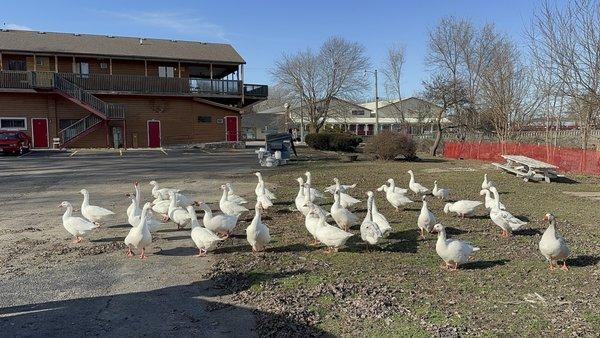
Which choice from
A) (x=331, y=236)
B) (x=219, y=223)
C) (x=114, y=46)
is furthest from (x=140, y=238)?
(x=114, y=46)

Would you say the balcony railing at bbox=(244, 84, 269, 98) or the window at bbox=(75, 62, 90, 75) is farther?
the balcony railing at bbox=(244, 84, 269, 98)

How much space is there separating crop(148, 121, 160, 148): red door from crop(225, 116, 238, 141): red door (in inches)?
247

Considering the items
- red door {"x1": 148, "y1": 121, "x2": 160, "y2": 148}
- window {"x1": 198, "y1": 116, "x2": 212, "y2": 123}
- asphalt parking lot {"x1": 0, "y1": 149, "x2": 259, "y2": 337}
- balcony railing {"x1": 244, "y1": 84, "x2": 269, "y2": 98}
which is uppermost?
balcony railing {"x1": 244, "y1": 84, "x2": 269, "y2": 98}

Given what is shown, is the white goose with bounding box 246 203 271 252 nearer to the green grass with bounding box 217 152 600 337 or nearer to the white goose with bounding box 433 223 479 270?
the green grass with bounding box 217 152 600 337

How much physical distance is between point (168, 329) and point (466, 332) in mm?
3110

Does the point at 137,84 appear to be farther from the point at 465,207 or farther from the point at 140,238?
the point at 465,207

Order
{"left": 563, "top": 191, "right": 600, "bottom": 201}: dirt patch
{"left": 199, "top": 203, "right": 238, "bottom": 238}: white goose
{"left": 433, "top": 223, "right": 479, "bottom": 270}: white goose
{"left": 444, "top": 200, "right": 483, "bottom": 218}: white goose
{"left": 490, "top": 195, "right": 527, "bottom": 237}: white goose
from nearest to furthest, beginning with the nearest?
{"left": 433, "top": 223, "right": 479, "bottom": 270}: white goose → {"left": 490, "top": 195, "right": 527, "bottom": 237}: white goose → {"left": 199, "top": 203, "right": 238, "bottom": 238}: white goose → {"left": 444, "top": 200, "right": 483, "bottom": 218}: white goose → {"left": 563, "top": 191, "right": 600, "bottom": 201}: dirt patch

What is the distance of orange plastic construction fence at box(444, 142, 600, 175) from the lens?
20.7 m

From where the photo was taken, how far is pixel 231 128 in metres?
43.8

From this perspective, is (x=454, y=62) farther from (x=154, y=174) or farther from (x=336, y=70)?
(x=154, y=174)

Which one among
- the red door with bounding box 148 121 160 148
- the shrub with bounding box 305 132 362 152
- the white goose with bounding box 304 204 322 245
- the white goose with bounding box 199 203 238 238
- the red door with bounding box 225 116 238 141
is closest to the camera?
the white goose with bounding box 304 204 322 245

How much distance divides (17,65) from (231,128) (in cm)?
1851

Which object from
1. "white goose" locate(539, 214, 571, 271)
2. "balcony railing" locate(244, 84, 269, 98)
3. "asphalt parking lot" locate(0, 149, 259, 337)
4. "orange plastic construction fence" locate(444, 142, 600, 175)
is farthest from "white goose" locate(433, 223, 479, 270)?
"balcony railing" locate(244, 84, 269, 98)

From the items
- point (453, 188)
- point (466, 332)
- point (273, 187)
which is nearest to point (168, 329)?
point (466, 332)
